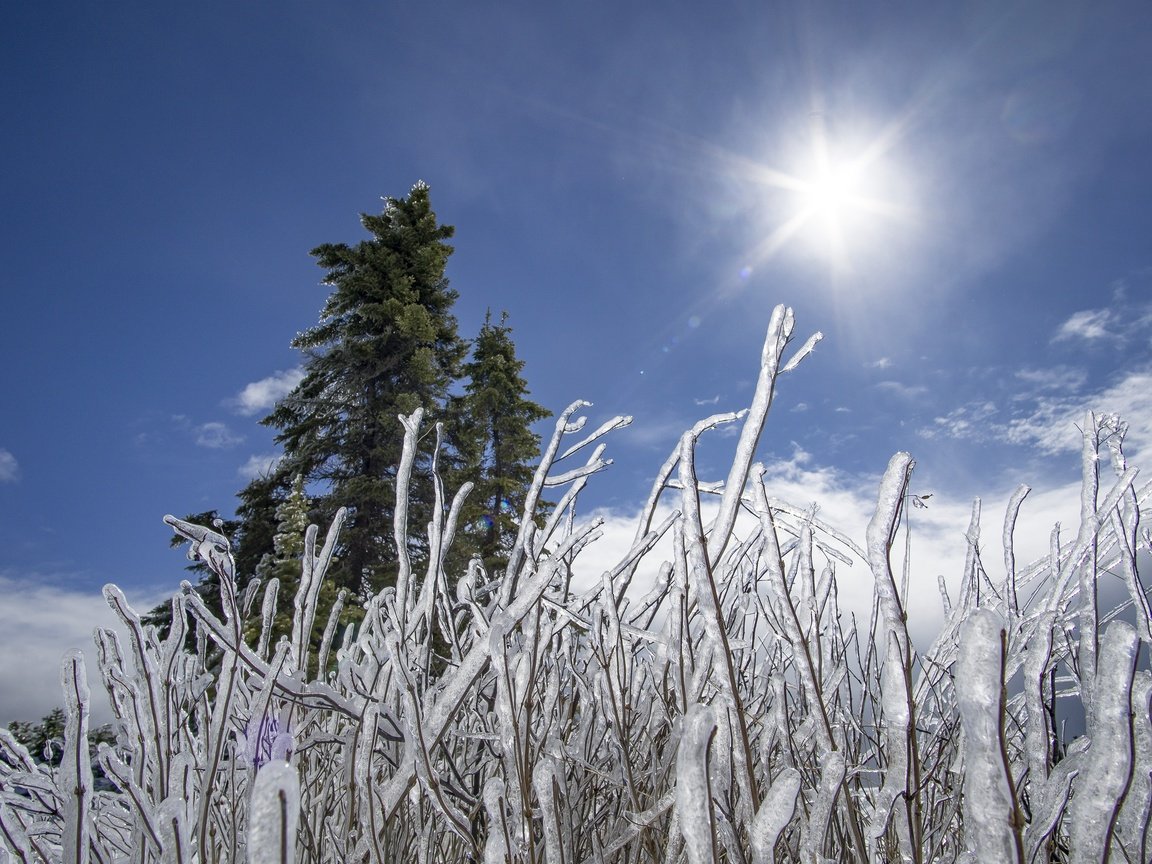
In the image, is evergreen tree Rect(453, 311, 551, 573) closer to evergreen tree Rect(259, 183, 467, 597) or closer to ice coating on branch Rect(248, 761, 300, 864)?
evergreen tree Rect(259, 183, 467, 597)

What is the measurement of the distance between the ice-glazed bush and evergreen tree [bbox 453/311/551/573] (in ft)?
52.3

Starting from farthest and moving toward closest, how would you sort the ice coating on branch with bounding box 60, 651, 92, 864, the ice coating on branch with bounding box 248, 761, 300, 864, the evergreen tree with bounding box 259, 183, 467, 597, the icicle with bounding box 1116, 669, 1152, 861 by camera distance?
the evergreen tree with bounding box 259, 183, 467, 597
the ice coating on branch with bounding box 60, 651, 92, 864
the icicle with bounding box 1116, 669, 1152, 861
the ice coating on branch with bounding box 248, 761, 300, 864

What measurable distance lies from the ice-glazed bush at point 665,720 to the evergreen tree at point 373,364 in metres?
15.9

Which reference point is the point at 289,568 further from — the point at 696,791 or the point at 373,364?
the point at 696,791

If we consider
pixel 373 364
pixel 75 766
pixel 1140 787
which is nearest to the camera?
pixel 1140 787

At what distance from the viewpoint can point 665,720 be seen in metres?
1.28

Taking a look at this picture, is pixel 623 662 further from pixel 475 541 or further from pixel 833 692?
pixel 475 541

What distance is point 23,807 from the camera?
47.9 inches

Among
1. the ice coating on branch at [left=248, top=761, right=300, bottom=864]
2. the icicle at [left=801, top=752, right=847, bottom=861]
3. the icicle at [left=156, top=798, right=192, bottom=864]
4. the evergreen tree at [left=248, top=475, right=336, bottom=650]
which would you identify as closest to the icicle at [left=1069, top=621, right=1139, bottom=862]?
the icicle at [left=801, top=752, right=847, bottom=861]

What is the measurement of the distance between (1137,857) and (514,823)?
2.01 feet

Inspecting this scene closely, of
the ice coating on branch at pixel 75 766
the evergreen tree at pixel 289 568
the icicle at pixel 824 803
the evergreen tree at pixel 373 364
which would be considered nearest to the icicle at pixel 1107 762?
the icicle at pixel 824 803

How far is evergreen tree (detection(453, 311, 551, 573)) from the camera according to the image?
59.6ft

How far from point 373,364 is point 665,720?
1845cm

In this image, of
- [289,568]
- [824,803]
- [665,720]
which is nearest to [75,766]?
[824,803]
